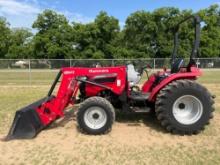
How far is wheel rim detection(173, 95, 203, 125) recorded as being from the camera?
725 cm

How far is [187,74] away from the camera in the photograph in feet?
24.3

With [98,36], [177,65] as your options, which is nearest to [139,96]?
[177,65]

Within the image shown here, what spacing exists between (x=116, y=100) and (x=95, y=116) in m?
0.93

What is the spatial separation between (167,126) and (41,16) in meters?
53.1

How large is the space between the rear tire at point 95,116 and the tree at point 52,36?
149 ft

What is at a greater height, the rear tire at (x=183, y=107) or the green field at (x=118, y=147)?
the rear tire at (x=183, y=107)

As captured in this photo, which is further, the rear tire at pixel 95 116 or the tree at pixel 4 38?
the tree at pixel 4 38

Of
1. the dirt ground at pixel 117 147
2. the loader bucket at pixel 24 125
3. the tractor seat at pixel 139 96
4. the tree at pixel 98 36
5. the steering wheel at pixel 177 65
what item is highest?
the tree at pixel 98 36

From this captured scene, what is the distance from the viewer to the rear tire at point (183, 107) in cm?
710

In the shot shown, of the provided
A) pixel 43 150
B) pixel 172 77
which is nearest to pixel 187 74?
pixel 172 77

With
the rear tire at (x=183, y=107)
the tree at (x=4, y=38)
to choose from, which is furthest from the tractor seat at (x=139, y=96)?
the tree at (x=4, y=38)

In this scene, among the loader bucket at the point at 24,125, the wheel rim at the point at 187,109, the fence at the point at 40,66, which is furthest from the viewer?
the fence at the point at 40,66

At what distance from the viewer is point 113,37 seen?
52688 millimetres

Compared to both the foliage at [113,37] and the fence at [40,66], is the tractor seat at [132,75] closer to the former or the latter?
the fence at [40,66]
